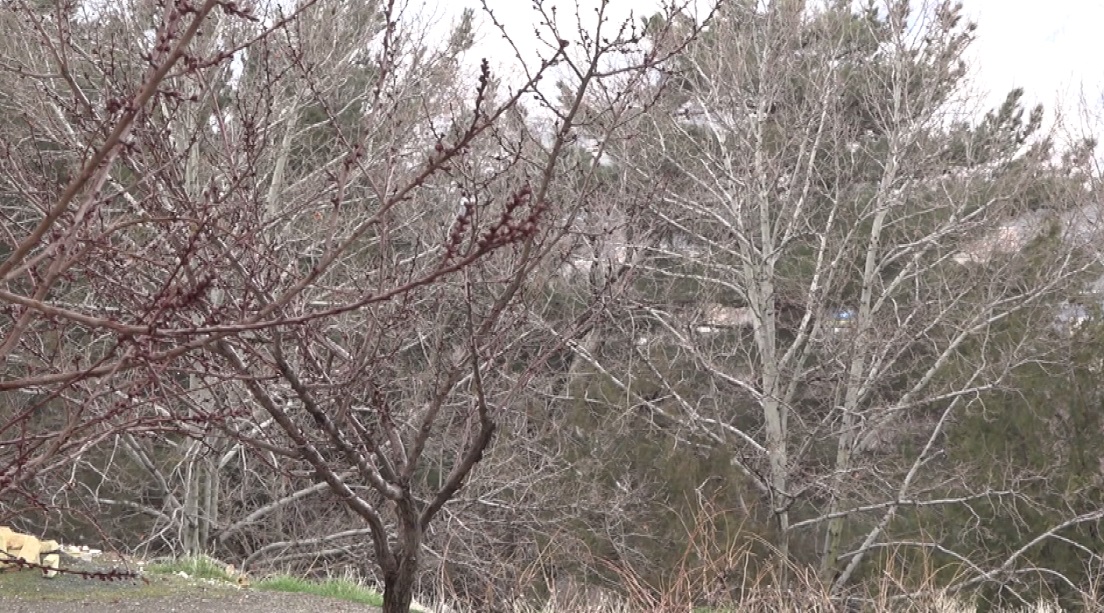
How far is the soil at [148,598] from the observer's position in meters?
6.57

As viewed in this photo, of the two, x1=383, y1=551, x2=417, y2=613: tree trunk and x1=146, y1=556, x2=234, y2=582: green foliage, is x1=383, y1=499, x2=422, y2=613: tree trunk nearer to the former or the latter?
x1=383, y1=551, x2=417, y2=613: tree trunk

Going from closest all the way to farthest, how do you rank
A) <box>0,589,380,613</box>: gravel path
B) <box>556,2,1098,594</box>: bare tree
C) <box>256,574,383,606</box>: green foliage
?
<box>0,589,380,613</box>: gravel path < <box>256,574,383,606</box>: green foliage < <box>556,2,1098,594</box>: bare tree

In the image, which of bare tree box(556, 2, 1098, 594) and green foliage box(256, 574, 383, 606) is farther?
bare tree box(556, 2, 1098, 594)

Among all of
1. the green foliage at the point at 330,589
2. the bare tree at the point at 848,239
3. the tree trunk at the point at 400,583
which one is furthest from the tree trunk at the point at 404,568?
the bare tree at the point at 848,239

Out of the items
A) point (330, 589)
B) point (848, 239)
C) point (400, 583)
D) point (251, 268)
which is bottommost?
point (330, 589)

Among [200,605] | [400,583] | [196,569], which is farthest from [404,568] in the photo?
[196,569]

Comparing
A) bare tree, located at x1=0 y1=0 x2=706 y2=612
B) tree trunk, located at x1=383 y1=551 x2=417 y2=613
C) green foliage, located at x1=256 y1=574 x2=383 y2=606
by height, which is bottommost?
green foliage, located at x1=256 y1=574 x2=383 y2=606

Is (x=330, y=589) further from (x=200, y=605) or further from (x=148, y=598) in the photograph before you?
(x=148, y=598)

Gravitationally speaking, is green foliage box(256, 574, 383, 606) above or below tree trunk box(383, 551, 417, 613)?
below

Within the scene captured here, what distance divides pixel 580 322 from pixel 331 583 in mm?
4513

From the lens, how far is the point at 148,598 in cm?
680

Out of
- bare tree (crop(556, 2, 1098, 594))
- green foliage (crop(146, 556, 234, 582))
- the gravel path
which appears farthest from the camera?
bare tree (crop(556, 2, 1098, 594))

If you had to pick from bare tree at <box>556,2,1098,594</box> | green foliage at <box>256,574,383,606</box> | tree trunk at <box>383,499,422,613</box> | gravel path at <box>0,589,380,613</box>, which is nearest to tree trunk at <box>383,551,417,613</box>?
tree trunk at <box>383,499,422,613</box>

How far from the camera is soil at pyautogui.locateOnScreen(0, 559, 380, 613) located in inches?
259
